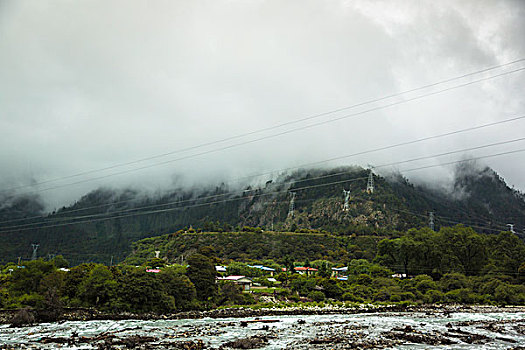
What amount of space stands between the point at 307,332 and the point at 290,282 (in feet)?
152

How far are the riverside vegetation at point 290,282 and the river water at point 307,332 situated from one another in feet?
30.0

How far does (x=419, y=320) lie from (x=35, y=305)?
51548mm

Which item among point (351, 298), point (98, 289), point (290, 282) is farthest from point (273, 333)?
point (290, 282)

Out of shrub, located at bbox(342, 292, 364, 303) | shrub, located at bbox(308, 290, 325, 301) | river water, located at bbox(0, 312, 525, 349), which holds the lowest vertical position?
shrub, located at bbox(342, 292, 364, 303)

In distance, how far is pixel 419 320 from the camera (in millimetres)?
44719

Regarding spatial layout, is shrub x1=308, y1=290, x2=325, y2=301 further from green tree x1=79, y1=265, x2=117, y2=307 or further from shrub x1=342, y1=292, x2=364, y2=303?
green tree x1=79, y1=265, x2=117, y2=307

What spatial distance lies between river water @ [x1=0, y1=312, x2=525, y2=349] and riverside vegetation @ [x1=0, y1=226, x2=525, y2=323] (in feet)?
30.0

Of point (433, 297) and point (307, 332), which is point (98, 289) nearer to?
point (307, 332)

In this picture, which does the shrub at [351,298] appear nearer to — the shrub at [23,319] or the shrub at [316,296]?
the shrub at [316,296]

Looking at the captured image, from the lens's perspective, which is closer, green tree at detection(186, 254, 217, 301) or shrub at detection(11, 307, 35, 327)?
shrub at detection(11, 307, 35, 327)

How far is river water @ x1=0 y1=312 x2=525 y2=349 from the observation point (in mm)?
30156

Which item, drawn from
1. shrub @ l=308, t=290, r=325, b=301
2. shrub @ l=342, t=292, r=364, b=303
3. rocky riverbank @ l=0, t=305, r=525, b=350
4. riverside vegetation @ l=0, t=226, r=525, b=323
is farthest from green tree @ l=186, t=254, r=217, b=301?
shrub @ l=342, t=292, r=364, b=303

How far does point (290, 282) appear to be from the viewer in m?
81.3

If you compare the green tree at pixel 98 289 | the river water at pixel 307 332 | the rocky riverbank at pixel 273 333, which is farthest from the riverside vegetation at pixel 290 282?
the river water at pixel 307 332
